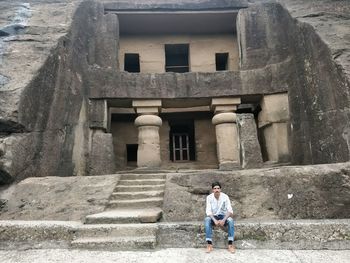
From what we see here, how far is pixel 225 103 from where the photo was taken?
9.84 m

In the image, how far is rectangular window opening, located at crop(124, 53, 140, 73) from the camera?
490 inches

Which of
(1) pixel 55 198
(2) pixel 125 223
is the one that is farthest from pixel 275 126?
(1) pixel 55 198

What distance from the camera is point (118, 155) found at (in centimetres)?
1177

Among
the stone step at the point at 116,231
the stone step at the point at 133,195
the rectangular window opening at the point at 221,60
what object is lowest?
the stone step at the point at 116,231

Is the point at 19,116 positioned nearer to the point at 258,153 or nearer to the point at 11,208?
the point at 11,208

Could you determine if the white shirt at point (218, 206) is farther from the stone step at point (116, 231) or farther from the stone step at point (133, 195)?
the stone step at point (133, 195)

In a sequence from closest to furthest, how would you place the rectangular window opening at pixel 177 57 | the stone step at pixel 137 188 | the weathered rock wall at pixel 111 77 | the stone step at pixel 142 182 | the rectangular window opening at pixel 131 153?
1. the stone step at pixel 137 188
2. the stone step at pixel 142 182
3. the weathered rock wall at pixel 111 77
4. the rectangular window opening at pixel 131 153
5. the rectangular window opening at pixel 177 57

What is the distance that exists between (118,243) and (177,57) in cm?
1095

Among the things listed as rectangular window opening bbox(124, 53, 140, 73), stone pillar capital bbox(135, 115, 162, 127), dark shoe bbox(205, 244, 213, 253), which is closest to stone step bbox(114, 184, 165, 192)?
dark shoe bbox(205, 244, 213, 253)

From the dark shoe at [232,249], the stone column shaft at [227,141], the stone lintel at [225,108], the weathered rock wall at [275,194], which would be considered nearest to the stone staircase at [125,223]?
the weathered rock wall at [275,194]

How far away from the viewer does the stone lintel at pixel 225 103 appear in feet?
32.3

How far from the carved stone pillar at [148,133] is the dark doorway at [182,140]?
294 cm

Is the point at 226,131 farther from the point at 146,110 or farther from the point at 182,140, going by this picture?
the point at 182,140

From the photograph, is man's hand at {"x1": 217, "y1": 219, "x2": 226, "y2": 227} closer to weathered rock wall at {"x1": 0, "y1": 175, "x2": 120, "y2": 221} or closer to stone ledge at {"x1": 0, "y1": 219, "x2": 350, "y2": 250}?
stone ledge at {"x1": 0, "y1": 219, "x2": 350, "y2": 250}
